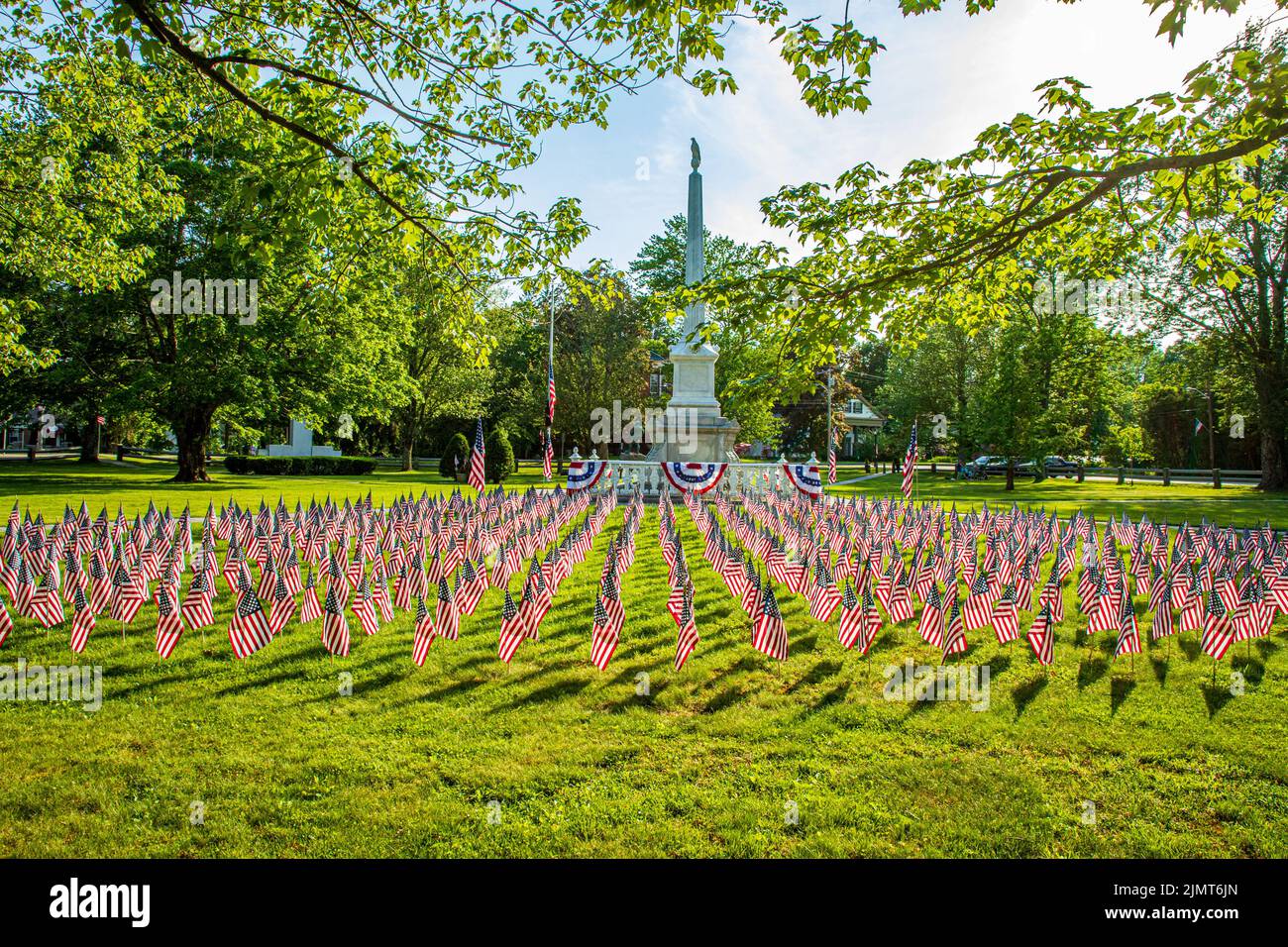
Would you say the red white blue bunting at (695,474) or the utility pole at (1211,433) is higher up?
the utility pole at (1211,433)

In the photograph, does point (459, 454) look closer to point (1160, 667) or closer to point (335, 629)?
point (335, 629)

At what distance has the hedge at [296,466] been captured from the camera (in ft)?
129

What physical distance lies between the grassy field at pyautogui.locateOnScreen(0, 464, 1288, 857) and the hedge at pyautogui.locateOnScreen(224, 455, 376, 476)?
3402 centimetres

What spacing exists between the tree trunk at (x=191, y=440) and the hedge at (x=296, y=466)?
10.1 m

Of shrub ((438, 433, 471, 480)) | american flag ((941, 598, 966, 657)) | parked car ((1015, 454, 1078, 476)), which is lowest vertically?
american flag ((941, 598, 966, 657))

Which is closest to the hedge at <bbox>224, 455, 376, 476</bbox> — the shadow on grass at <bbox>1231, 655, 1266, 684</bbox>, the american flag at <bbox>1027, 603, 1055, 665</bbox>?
the american flag at <bbox>1027, 603, 1055, 665</bbox>

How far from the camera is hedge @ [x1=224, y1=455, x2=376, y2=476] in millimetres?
39219

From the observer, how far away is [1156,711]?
6.20 metres

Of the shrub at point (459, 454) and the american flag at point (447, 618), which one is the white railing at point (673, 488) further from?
the american flag at point (447, 618)

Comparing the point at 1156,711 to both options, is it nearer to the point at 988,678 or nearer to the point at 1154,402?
the point at 988,678

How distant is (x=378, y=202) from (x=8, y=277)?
3093cm

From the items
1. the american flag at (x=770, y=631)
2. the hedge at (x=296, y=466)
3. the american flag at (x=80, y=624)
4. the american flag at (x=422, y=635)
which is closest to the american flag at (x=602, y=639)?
the american flag at (x=770, y=631)

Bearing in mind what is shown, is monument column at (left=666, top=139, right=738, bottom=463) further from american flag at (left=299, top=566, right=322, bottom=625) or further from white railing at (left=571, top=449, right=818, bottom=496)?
american flag at (left=299, top=566, right=322, bottom=625)

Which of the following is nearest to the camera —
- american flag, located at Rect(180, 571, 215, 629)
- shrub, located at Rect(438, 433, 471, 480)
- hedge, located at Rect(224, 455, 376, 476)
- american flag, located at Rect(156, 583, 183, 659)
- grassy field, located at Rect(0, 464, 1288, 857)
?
grassy field, located at Rect(0, 464, 1288, 857)
